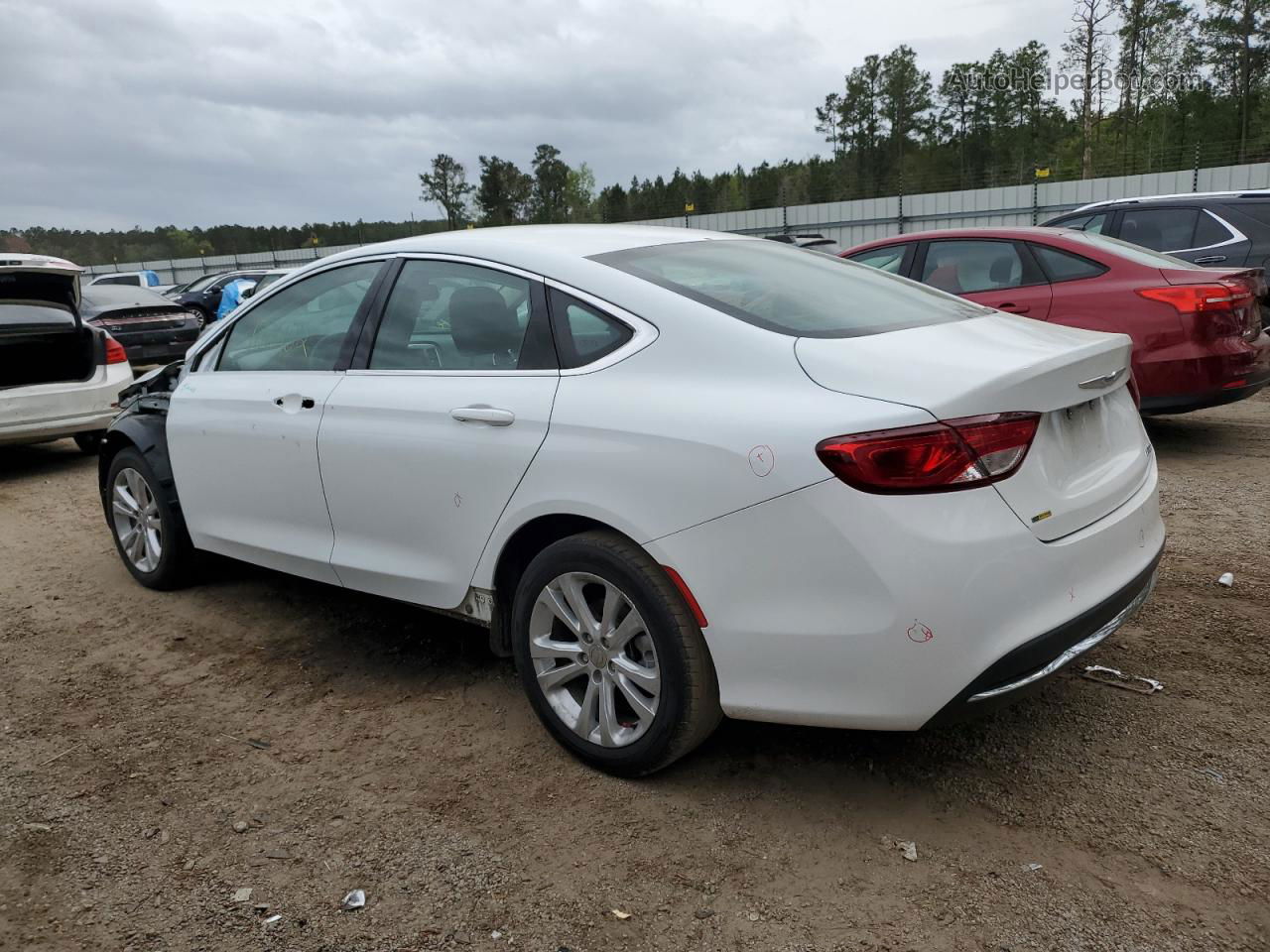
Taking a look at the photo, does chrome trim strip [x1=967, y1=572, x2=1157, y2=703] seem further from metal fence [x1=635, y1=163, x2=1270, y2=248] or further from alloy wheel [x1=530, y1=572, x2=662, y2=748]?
metal fence [x1=635, y1=163, x2=1270, y2=248]

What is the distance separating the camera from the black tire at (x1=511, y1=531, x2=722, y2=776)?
105 inches

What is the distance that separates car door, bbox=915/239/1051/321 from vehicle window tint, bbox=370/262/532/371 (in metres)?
4.69

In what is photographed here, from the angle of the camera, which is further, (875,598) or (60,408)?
(60,408)

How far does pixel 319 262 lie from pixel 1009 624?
299 centimetres

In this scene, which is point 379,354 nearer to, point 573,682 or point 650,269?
point 650,269

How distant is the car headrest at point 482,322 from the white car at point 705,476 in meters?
0.01

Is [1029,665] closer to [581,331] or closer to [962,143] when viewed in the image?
[581,331]

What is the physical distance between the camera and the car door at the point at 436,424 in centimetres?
308

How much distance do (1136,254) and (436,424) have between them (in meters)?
5.39

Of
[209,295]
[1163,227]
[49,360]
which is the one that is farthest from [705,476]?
[209,295]

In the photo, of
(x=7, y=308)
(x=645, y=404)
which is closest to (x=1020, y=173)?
(x=7, y=308)

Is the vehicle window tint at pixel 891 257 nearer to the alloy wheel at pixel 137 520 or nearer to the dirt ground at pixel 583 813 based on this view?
the dirt ground at pixel 583 813

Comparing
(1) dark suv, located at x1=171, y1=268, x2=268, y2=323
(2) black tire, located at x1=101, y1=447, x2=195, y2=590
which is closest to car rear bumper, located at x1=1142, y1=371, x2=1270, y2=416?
(2) black tire, located at x1=101, y1=447, x2=195, y2=590

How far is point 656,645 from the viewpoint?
2.72m
